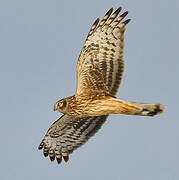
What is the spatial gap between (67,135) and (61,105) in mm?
2146

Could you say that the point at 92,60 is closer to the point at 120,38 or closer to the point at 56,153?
the point at 120,38

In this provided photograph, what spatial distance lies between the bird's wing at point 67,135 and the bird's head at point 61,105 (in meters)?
1.26

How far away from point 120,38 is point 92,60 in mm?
955

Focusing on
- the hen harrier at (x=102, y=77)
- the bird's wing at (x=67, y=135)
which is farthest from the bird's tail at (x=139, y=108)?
the bird's wing at (x=67, y=135)

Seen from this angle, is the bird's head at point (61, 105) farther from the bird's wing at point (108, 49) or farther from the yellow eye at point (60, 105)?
the bird's wing at point (108, 49)

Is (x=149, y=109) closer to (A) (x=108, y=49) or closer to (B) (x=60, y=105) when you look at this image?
(A) (x=108, y=49)

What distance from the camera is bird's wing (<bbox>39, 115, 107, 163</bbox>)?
600 inches

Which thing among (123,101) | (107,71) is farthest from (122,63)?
(123,101)

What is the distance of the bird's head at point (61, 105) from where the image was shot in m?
13.7

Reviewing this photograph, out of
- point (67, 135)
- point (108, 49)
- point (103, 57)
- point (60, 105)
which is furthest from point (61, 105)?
point (67, 135)

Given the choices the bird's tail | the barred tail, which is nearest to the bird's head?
the bird's tail

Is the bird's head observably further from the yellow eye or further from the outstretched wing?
the outstretched wing

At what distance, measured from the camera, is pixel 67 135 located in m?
15.7

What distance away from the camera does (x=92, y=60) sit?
13953 millimetres
